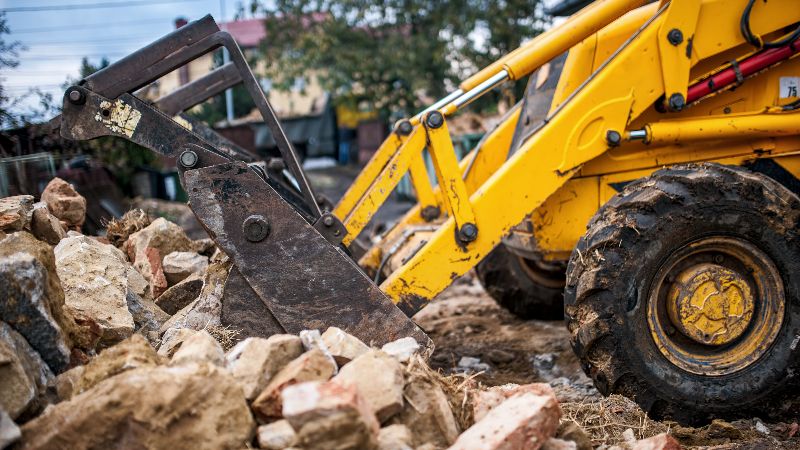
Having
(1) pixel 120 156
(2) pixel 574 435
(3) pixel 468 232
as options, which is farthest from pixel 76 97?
(1) pixel 120 156

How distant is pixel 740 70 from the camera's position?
417 cm

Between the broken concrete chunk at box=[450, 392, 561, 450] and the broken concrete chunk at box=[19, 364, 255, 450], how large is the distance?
79cm

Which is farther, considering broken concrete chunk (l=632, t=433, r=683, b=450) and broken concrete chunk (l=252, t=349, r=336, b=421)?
broken concrete chunk (l=632, t=433, r=683, b=450)

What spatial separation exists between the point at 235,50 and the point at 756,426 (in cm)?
332

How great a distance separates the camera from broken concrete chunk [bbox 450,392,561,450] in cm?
269

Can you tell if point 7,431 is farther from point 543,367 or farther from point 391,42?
point 391,42

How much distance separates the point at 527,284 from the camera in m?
5.98

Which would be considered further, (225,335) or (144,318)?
(144,318)

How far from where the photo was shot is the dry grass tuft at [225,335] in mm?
3770

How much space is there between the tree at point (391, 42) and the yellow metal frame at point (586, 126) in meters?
13.1

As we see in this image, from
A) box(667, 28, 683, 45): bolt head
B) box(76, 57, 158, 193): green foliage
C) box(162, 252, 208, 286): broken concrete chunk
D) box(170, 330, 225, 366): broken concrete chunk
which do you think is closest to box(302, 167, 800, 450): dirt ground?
box(170, 330, 225, 366): broken concrete chunk

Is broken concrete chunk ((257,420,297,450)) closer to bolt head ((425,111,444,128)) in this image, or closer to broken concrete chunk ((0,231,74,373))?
broken concrete chunk ((0,231,74,373))

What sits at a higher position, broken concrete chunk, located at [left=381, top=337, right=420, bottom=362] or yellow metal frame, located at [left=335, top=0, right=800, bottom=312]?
yellow metal frame, located at [left=335, top=0, right=800, bottom=312]

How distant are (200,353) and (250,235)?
3.08 feet
